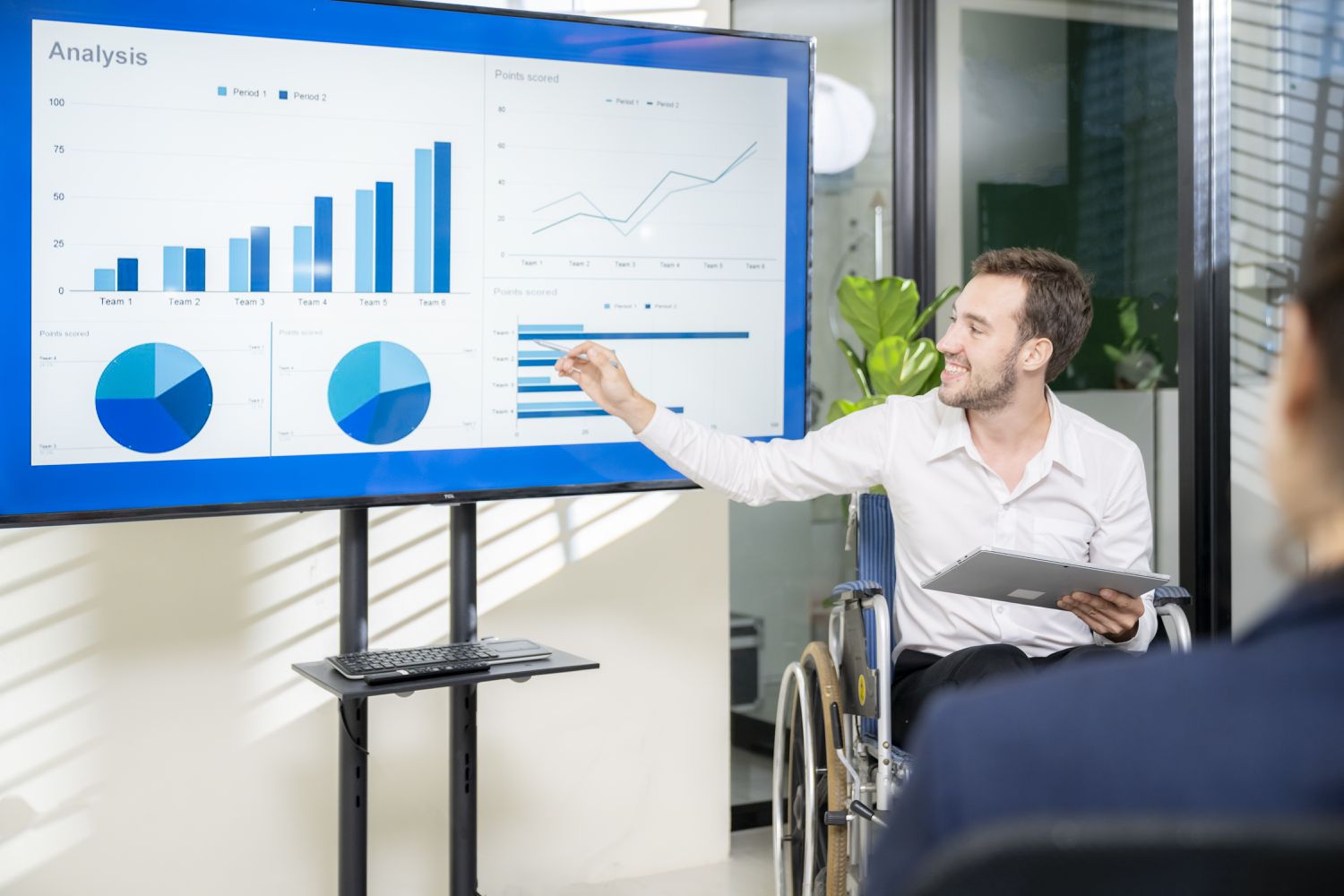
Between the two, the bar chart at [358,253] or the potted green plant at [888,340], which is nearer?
the bar chart at [358,253]

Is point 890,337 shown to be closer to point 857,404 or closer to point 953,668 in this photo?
point 857,404

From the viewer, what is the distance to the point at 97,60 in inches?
82.5

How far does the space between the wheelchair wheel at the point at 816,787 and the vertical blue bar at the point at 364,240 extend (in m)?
1.07

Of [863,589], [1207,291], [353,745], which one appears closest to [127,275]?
[353,745]

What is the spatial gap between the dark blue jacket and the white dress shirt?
5.95 feet

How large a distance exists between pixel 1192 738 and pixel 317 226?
2014 millimetres

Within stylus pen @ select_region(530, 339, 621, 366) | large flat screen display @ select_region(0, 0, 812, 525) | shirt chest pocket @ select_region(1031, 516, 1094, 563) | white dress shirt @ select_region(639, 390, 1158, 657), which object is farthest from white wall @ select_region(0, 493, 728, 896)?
shirt chest pocket @ select_region(1031, 516, 1094, 563)

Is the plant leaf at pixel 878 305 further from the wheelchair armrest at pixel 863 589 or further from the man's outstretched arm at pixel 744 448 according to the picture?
the wheelchair armrest at pixel 863 589

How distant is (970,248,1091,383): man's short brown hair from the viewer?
8.04ft

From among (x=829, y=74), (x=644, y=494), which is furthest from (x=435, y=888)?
(x=829, y=74)

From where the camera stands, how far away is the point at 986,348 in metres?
2.43

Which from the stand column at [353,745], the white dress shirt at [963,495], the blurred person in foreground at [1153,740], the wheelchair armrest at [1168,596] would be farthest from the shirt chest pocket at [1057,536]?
the blurred person in foreground at [1153,740]

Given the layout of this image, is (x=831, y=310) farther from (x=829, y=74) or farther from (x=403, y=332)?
(x=403, y=332)

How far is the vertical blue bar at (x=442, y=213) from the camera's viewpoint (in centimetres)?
236
